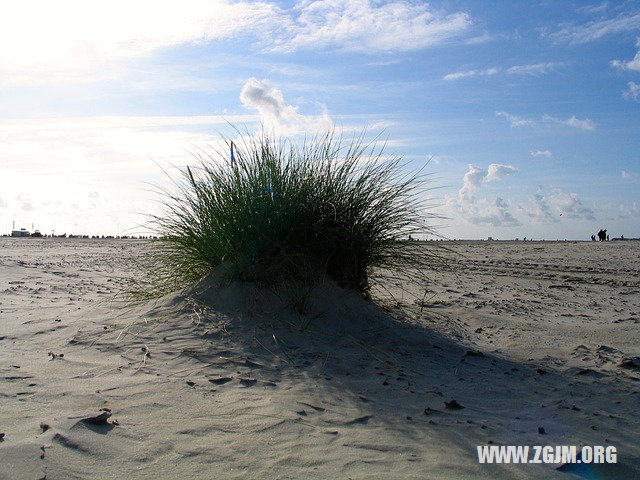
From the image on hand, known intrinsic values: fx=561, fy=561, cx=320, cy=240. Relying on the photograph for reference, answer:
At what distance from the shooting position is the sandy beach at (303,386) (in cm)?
231

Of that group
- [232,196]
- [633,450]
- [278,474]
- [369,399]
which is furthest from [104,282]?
[633,450]

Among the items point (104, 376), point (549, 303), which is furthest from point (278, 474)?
point (549, 303)

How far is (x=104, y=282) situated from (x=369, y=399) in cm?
565

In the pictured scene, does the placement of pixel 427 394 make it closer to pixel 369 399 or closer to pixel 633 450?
pixel 369 399

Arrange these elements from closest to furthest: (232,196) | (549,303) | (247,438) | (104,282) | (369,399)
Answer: (247,438) < (369,399) < (232,196) < (549,303) < (104,282)

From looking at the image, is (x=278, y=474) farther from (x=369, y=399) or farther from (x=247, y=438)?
(x=369, y=399)

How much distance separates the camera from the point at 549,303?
637 centimetres

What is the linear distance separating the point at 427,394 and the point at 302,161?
7.99 ft

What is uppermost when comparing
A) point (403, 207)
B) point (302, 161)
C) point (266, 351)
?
point (302, 161)

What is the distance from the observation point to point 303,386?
322cm

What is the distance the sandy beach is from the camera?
91.1 inches

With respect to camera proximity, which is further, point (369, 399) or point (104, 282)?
point (104, 282)

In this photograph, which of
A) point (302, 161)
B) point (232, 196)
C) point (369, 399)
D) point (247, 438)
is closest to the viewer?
point (247, 438)

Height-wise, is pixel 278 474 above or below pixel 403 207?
below
